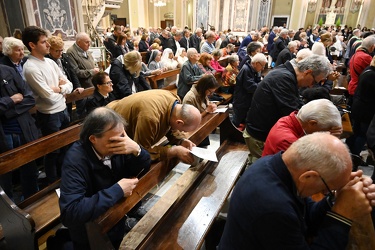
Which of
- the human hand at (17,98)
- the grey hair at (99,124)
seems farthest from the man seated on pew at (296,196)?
the human hand at (17,98)

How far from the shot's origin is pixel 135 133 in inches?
95.8

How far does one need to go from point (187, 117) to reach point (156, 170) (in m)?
0.57

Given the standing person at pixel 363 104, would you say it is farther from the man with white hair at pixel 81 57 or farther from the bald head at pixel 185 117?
the man with white hair at pixel 81 57

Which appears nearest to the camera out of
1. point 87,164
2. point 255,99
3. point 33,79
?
point 87,164

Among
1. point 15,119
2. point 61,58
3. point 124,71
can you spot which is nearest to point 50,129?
point 15,119

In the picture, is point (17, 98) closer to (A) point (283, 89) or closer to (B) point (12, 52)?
(B) point (12, 52)

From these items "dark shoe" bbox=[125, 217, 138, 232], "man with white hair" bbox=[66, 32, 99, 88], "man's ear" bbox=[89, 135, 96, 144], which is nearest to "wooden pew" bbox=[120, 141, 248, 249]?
"dark shoe" bbox=[125, 217, 138, 232]

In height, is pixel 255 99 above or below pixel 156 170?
above

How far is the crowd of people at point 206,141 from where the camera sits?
129 centimetres

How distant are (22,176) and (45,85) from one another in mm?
1095

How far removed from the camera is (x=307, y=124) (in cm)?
206

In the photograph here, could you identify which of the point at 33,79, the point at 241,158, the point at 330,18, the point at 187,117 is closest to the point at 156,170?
the point at 187,117

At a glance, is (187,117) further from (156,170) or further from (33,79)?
(33,79)

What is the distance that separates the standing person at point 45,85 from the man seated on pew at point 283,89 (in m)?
2.46
